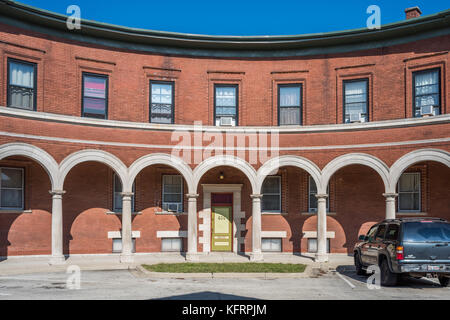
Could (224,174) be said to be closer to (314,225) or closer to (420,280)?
(314,225)

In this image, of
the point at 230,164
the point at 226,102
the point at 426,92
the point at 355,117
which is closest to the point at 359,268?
the point at 230,164

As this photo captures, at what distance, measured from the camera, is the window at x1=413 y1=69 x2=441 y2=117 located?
20.2 metres

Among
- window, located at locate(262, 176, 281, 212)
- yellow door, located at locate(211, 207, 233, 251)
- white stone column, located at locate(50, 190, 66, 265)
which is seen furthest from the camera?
window, located at locate(262, 176, 281, 212)

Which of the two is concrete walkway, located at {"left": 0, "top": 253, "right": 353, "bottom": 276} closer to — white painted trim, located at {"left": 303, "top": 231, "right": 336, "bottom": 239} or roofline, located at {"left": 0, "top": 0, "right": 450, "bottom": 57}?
white painted trim, located at {"left": 303, "top": 231, "right": 336, "bottom": 239}

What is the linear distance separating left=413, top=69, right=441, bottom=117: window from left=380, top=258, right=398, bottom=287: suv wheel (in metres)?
8.39

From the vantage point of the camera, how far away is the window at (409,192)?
2120 centimetres

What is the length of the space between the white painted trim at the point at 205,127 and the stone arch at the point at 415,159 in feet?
3.62

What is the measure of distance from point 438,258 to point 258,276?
5202 millimetres

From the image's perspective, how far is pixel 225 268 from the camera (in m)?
16.6

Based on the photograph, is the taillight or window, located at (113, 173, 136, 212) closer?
the taillight

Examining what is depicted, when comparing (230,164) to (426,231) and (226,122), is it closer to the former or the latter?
(226,122)

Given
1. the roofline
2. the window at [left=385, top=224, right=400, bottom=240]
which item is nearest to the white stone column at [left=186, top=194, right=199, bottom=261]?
the roofline

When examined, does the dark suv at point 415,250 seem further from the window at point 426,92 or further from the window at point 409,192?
the window at point 426,92

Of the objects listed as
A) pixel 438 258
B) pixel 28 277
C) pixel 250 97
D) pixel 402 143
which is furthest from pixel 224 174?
pixel 438 258
